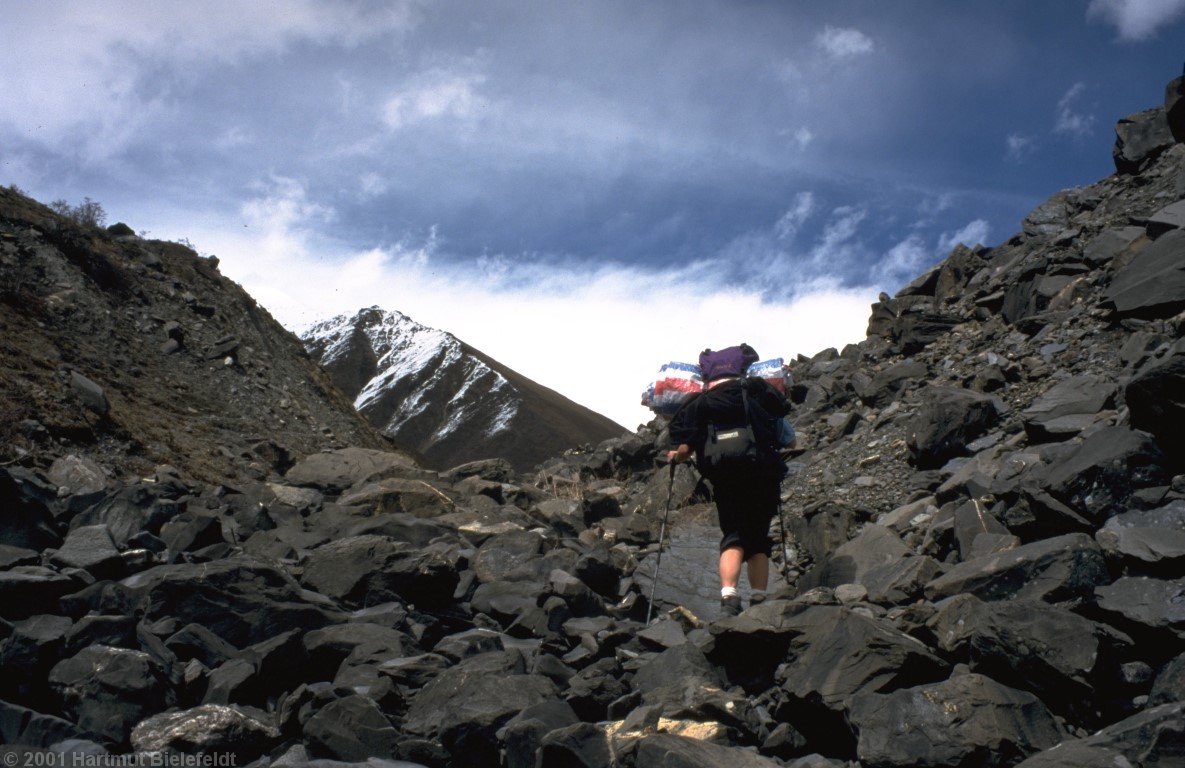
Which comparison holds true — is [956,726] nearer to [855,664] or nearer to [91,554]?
[855,664]

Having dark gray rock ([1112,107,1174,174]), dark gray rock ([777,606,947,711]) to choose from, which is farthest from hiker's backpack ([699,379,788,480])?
dark gray rock ([1112,107,1174,174])

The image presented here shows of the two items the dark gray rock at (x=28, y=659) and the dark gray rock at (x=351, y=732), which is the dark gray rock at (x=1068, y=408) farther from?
the dark gray rock at (x=28, y=659)

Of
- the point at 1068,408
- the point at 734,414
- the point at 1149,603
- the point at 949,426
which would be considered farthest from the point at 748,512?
the point at 949,426

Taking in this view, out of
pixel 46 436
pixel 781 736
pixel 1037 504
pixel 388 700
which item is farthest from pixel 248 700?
pixel 46 436

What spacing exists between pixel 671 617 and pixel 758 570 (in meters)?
0.70

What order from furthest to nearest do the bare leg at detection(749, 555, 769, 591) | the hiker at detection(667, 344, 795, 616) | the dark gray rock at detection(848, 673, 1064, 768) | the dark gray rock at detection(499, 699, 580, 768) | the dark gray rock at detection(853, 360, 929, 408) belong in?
the dark gray rock at detection(853, 360, 929, 408)
the bare leg at detection(749, 555, 769, 591)
the hiker at detection(667, 344, 795, 616)
the dark gray rock at detection(499, 699, 580, 768)
the dark gray rock at detection(848, 673, 1064, 768)

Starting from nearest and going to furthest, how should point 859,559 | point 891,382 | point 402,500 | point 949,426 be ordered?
1. point 859,559
2. point 949,426
3. point 402,500
4. point 891,382

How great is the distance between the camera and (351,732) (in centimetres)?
349

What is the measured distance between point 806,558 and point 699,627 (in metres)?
2.58

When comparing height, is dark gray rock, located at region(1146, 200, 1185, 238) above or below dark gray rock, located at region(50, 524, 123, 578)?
above

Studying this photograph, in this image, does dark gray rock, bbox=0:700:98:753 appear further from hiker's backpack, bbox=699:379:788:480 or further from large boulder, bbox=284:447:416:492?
large boulder, bbox=284:447:416:492

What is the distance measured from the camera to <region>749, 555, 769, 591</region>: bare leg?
221 inches

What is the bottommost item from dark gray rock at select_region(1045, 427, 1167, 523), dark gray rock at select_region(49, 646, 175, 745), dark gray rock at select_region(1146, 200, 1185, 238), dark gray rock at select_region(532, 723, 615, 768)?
dark gray rock at select_region(532, 723, 615, 768)

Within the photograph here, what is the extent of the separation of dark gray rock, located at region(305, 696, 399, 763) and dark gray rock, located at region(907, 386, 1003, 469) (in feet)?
21.6
